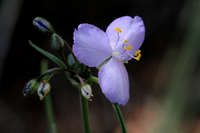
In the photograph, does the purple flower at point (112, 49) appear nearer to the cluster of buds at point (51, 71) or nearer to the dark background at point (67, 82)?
the cluster of buds at point (51, 71)

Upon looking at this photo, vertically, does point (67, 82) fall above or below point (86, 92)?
below

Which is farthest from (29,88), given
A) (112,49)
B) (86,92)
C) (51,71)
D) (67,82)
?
(67,82)

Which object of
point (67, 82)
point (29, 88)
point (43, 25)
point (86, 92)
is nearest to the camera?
point (86, 92)

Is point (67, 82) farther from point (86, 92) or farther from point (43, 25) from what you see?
point (86, 92)

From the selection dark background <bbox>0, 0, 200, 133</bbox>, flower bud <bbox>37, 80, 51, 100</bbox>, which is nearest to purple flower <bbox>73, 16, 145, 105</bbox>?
flower bud <bbox>37, 80, 51, 100</bbox>

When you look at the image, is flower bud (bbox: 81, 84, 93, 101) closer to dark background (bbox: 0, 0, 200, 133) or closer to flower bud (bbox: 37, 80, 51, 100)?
flower bud (bbox: 37, 80, 51, 100)

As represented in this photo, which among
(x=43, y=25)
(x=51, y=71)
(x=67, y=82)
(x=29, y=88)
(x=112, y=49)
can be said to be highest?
(x=43, y=25)
